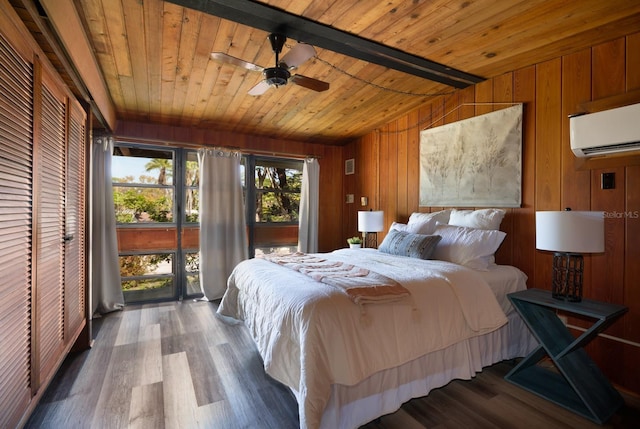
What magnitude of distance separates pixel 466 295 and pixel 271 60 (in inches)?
90.8

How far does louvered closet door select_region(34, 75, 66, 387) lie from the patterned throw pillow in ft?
8.66

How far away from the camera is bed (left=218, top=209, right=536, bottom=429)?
1.58 meters

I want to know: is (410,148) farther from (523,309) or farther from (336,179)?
(523,309)

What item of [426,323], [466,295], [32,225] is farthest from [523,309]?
[32,225]

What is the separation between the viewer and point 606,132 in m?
2.09

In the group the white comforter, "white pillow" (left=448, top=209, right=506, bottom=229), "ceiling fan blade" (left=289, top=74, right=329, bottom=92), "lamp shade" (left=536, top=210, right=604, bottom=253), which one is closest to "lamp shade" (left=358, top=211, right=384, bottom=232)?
"white pillow" (left=448, top=209, right=506, bottom=229)

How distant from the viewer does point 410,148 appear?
153 inches

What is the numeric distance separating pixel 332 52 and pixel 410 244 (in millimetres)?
1774

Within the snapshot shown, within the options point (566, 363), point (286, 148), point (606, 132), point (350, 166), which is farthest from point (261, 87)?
point (350, 166)

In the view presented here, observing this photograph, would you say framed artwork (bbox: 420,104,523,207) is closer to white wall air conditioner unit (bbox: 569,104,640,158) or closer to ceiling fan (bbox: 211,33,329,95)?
white wall air conditioner unit (bbox: 569,104,640,158)

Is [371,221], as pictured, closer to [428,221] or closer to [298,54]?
[428,221]

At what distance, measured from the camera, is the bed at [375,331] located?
1.58 m

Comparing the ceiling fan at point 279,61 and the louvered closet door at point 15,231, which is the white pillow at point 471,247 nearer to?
the ceiling fan at point 279,61

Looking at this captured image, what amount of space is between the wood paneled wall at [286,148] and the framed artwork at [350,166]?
0.12m
